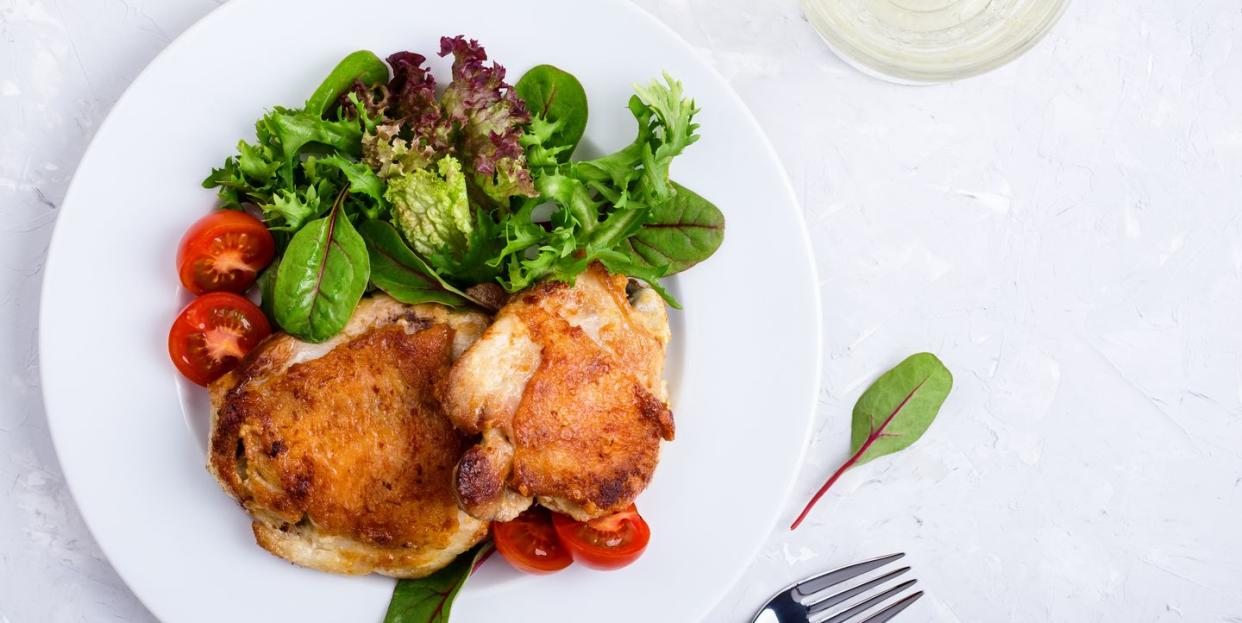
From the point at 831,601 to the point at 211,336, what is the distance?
234cm

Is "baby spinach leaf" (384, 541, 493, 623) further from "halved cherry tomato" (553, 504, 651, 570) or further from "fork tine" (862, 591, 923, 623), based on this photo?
"fork tine" (862, 591, 923, 623)

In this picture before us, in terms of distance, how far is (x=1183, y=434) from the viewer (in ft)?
12.1

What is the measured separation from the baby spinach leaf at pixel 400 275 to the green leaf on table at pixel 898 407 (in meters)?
1.54

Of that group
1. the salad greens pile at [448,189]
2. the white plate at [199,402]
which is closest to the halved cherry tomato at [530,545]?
the white plate at [199,402]

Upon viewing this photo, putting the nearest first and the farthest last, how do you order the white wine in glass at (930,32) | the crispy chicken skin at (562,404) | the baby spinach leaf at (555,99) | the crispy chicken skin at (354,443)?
the crispy chicken skin at (562,404), the crispy chicken skin at (354,443), the baby spinach leaf at (555,99), the white wine in glass at (930,32)

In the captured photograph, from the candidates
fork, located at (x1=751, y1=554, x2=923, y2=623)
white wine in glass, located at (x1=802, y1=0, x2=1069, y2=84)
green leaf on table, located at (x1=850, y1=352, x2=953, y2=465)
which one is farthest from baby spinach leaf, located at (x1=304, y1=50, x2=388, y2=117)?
fork, located at (x1=751, y1=554, x2=923, y2=623)

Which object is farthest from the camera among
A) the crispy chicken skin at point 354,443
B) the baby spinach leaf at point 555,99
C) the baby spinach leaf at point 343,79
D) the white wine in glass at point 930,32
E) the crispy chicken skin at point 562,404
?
the white wine in glass at point 930,32

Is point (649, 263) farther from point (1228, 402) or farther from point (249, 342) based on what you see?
point (1228, 402)

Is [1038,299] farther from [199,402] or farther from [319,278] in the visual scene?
[199,402]

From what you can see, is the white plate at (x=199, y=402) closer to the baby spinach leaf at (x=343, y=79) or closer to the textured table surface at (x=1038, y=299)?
the baby spinach leaf at (x=343, y=79)

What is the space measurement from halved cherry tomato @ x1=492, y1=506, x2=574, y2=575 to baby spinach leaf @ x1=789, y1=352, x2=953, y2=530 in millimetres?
986

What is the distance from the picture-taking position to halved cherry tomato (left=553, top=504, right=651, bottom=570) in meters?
2.90

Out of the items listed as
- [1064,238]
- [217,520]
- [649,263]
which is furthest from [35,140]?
[1064,238]

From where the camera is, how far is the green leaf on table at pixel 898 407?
3.43 metres
